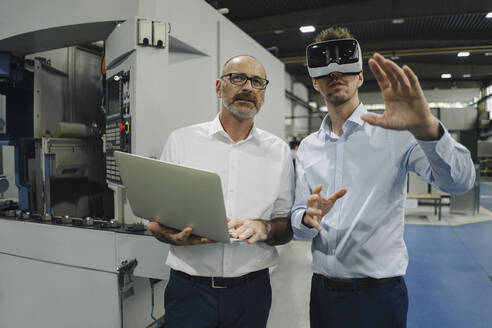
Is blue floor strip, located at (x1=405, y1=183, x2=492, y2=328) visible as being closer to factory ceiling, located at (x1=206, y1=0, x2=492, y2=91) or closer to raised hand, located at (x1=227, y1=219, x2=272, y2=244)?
raised hand, located at (x1=227, y1=219, x2=272, y2=244)

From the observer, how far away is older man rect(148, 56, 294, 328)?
4.50 ft

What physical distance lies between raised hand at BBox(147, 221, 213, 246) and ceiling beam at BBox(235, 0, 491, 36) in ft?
22.5

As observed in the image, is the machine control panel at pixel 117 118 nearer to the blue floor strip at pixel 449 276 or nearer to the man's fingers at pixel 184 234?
the man's fingers at pixel 184 234

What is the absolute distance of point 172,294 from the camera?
56.7 inches

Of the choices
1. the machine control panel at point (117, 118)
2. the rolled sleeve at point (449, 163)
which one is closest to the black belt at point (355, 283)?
the rolled sleeve at point (449, 163)

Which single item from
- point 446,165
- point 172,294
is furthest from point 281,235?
point 446,165

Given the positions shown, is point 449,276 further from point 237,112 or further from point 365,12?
point 365,12

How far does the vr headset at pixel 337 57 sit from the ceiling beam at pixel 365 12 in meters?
6.38

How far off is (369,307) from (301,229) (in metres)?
0.38

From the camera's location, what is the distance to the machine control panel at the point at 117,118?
6.15 ft

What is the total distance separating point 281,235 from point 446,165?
710 millimetres

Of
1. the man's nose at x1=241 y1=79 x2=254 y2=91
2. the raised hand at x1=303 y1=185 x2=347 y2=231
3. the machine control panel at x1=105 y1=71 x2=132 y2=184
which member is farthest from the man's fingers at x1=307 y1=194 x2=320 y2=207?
the machine control panel at x1=105 y1=71 x2=132 y2=184

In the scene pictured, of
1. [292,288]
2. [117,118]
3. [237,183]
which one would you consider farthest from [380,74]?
[292,288]

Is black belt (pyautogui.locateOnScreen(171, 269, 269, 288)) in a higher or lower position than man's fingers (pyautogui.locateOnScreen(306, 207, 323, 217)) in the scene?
lower
